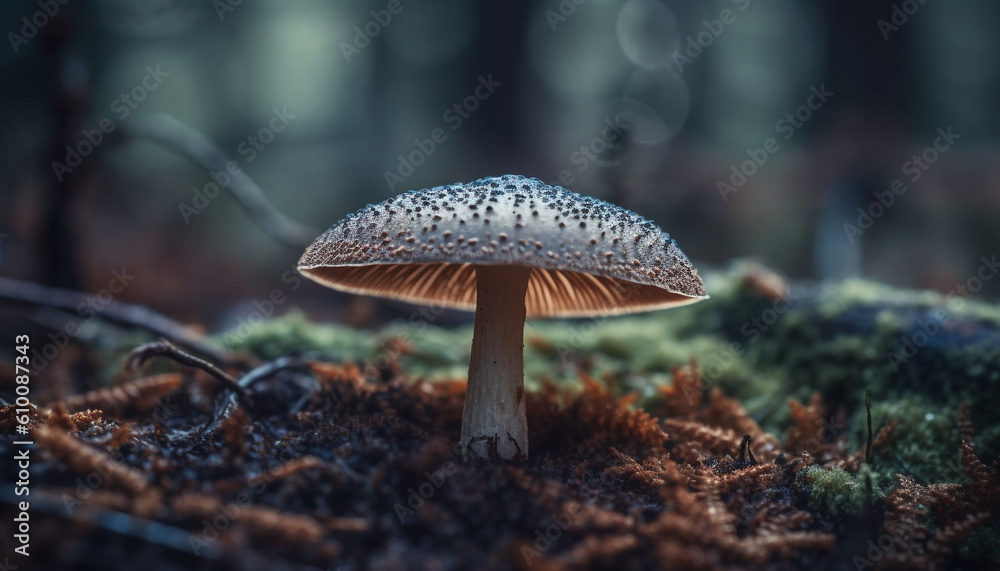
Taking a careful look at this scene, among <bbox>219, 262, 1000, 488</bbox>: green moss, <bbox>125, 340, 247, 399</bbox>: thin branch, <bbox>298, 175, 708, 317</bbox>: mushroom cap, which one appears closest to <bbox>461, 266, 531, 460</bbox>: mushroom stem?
<bbox>298, 175, 708, 317</bbox>: mushroom cap

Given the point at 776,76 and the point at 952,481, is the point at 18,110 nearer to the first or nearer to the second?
the point at 952,481

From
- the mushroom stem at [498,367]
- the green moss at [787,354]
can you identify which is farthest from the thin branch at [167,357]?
the mushroom stem at [498,367]

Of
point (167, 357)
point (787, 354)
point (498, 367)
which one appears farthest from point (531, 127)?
point (167, 357)

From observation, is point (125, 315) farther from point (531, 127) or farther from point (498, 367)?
point (531, 127)

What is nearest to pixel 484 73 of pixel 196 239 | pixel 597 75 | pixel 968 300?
pixel 196 239

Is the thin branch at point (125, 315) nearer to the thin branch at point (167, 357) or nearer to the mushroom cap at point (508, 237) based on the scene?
the thin branch at point (167, 357)

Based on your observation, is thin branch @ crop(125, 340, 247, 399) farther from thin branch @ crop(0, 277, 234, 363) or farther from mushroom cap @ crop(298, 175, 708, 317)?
thin branch @ crop(0, 277, 234, 363)
